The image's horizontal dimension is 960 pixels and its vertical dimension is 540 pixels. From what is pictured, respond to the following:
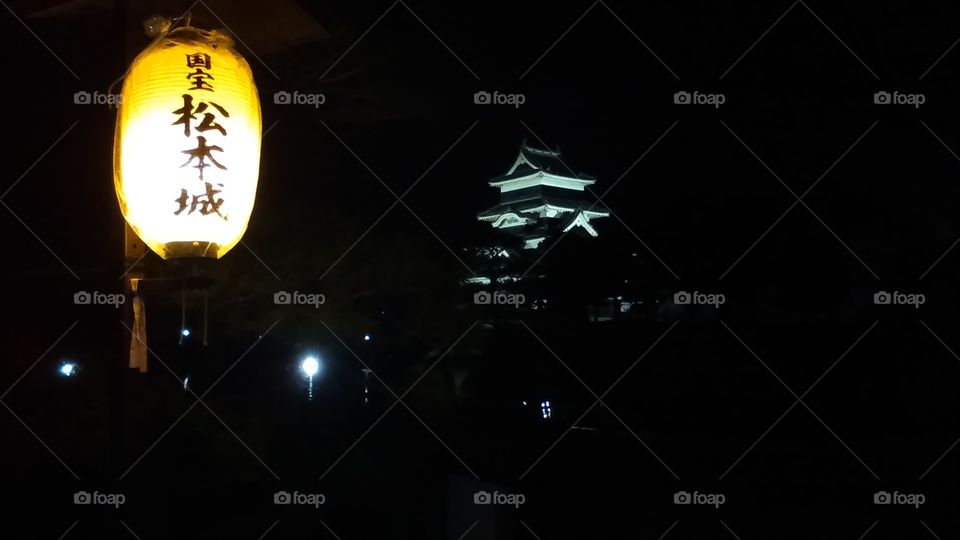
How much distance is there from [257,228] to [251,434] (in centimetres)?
155

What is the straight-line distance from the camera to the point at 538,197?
76.9ft

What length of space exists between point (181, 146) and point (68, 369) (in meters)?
2.04

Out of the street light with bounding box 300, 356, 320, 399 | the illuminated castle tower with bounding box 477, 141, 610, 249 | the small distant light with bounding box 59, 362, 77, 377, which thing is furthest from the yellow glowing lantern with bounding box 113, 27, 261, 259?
the illuminated castle tower with bounding box 477, 141, 610, 249

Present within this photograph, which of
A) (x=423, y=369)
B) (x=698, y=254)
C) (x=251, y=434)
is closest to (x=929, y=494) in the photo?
(x=698, y=254)

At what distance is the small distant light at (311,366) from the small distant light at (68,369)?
9.43 ft

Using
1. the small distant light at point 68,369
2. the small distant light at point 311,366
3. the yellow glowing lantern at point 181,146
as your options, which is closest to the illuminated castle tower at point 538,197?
the small distant light at point 311,366

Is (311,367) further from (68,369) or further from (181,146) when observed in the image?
(181,146)

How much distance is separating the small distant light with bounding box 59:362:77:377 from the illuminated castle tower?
18190 millimetres

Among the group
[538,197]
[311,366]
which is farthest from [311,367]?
[538,197]

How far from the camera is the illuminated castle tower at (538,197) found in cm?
2261

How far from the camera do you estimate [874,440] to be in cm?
565

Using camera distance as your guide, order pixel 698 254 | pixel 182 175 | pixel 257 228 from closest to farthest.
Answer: pixel 182 175
pixel 257 228
pixel 698 254

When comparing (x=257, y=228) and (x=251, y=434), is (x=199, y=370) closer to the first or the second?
(x=251, y=434)

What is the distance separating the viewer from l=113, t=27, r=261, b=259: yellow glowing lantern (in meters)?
2.88
